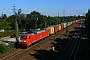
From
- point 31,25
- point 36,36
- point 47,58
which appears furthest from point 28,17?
point 31,25

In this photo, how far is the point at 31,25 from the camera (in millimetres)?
81062

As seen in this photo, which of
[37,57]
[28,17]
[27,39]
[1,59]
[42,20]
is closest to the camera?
[1,59]

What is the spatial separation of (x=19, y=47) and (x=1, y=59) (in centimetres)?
998

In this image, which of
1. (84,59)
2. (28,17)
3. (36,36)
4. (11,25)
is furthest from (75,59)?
(11,25)

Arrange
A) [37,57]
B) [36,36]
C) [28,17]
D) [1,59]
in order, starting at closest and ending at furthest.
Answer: [1,59] → [37,57] → [36,36] → [28,17]

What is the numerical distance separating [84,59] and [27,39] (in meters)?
11.8

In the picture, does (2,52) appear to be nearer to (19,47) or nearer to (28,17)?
(19,47)

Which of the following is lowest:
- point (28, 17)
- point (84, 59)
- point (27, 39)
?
point (84, 59)

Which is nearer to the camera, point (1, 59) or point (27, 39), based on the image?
point (1, 59)

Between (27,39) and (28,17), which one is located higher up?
(28,17)

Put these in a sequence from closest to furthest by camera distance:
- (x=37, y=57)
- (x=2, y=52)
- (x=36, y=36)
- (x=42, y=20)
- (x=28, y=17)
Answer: (x=37, y=57) < (x=2, y=52) < (x=36, y=36) < (x=28, y=17) < (x=42, y=20)

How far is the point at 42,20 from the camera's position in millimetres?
85938

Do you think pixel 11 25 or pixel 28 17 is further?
pixel 11 25

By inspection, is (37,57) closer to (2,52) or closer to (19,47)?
(2,52)
